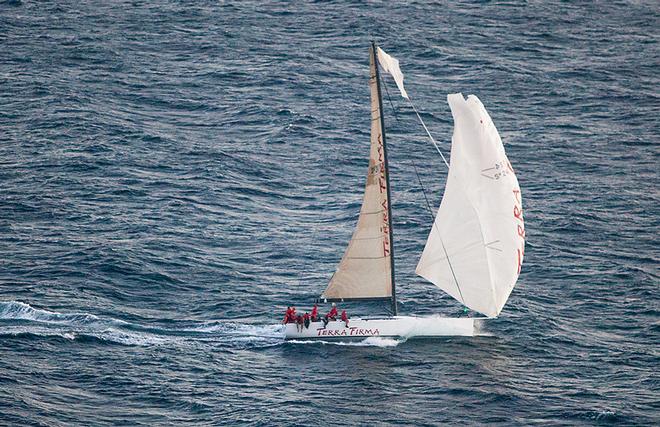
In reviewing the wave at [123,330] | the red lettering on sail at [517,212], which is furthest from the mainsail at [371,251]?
the red lettering on sail at [517,212]

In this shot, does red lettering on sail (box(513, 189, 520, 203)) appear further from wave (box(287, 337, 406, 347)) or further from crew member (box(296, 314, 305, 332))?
crew member (box(296, 314, 305, 332))

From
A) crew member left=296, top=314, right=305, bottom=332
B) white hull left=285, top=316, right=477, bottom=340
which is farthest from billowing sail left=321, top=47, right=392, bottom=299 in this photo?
crew member left=296, top=314, right=305, bottom=332

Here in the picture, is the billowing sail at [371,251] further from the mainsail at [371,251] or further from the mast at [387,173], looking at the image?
the mast at [387,173]

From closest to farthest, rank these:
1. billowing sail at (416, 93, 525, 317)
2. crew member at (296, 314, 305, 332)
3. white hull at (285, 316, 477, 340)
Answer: billowing sail at (416, 93, 525, 317) → crew member at (296, 314, 305, 332) → white hull at (285, 316, 477, 340)

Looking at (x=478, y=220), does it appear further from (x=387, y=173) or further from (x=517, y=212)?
(x=387, y=173)

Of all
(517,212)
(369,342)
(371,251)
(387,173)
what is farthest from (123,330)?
(517,212)

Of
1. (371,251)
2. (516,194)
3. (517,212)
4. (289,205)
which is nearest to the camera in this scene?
(517,212)
